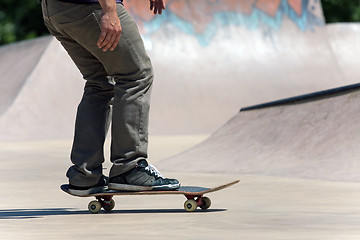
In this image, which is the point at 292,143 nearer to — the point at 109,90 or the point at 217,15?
the point at 109,90

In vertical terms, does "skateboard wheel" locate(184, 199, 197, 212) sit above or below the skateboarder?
below

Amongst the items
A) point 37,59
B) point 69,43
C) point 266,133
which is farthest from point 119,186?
point 37,59

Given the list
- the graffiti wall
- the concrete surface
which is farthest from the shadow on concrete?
the graffiti wall

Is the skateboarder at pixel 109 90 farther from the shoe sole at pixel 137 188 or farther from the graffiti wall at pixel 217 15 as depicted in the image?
the graffiti wall at pixel 217 15

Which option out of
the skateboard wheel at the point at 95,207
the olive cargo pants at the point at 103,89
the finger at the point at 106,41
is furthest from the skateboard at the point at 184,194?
the finger at the point at 106,41

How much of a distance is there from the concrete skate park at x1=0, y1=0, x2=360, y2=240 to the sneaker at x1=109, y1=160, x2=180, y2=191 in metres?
0.16

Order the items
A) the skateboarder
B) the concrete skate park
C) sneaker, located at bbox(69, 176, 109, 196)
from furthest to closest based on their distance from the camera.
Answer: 1. sneaker, located at bbox(69, 176, 109, 196)
2. the skateboarder
3. the concrete skate park

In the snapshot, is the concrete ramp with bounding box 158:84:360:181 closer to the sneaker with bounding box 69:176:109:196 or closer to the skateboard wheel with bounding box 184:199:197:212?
the skateboard wheel with bounding box 184:199:197:212

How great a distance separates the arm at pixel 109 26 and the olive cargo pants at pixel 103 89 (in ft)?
0.32

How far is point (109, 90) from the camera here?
5168mm

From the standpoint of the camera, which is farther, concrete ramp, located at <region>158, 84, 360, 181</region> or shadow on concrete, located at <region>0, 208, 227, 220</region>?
concrete ramp, located at <region>158, 84, 360, 181</region>

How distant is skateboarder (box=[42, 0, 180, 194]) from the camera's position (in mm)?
4887

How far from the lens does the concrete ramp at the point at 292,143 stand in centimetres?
735

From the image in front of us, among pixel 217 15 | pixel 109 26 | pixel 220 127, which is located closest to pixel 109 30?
pixel 109 26
